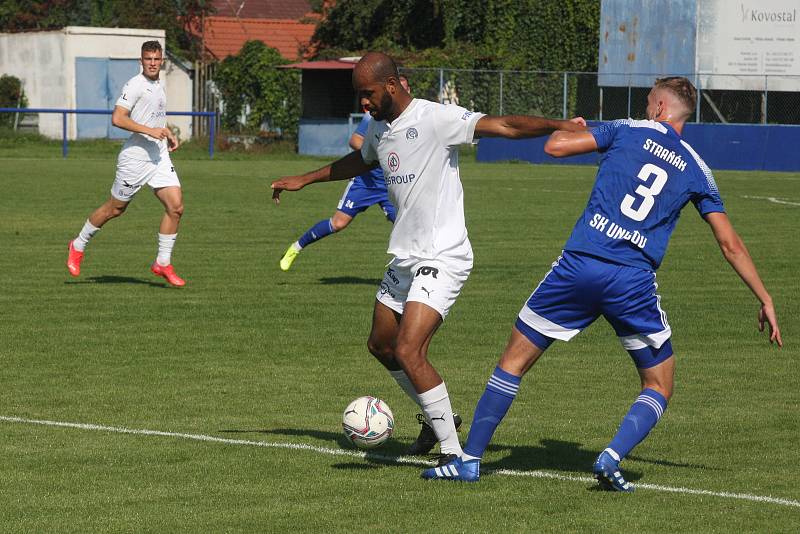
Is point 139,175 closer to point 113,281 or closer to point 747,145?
point 113,281

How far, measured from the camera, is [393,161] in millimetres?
6691

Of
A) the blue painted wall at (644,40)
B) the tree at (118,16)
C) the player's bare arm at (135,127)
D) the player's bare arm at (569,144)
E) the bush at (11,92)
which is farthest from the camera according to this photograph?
the tree at (118,16)

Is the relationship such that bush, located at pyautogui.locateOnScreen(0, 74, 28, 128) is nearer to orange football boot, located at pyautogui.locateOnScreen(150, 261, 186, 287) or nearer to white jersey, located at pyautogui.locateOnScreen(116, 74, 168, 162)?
white jersey, located at pyautogui.locateOnScreen(116, 74, 168, 162)

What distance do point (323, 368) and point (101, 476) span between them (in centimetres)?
314

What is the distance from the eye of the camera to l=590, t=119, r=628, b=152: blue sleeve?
6145 mm

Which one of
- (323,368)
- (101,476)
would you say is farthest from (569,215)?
(101,476)

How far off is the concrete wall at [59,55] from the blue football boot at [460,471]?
4518 centimetres

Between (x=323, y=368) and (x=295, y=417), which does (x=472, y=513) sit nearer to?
(x=295, y=417)

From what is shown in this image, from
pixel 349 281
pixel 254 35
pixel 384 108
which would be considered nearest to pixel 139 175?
pixel 349 281

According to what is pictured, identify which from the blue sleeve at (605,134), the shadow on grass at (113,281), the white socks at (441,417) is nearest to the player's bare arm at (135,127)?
the shadow on grass at (113,281)

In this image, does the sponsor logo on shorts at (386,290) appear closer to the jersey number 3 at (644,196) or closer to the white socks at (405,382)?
the white socks at (405,382)

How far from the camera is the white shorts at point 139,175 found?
44.6ft

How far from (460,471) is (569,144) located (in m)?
1.59

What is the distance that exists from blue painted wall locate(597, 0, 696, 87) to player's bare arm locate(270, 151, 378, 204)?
118 ft
